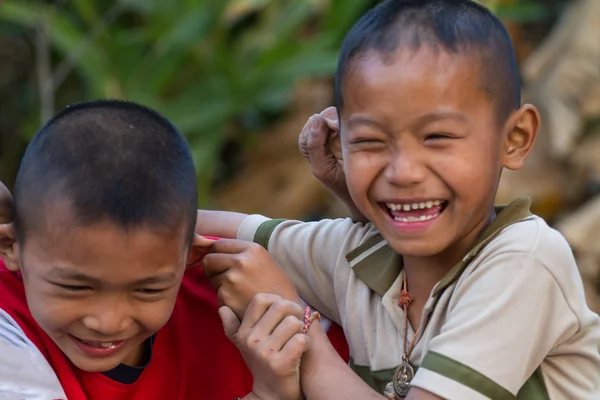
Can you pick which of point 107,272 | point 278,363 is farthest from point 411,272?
point 107,272

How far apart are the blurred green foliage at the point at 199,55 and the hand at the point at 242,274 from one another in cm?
329

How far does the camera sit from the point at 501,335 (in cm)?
171

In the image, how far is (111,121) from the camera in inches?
70.7

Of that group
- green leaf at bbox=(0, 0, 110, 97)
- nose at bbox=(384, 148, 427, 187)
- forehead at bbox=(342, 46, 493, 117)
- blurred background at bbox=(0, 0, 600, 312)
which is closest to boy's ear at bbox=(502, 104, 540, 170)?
forehead at bbox=(342, 46, 493, 117)

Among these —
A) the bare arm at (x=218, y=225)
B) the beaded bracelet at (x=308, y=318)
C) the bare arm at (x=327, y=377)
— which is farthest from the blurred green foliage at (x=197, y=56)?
the bare arm at (x=327, y=377)

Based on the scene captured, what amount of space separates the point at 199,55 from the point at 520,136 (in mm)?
4147

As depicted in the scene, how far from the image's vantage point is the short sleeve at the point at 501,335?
170 cm

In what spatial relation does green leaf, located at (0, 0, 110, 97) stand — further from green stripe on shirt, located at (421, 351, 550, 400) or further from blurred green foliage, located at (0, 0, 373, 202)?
green stripe on shirt, located at (421, 351, 550, 400)

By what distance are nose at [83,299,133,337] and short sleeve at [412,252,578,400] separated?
0.57 metres

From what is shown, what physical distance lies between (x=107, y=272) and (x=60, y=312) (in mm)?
127

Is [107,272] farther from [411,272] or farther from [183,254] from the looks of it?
[411,272]

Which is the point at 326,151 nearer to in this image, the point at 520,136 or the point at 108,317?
the point at 520,136

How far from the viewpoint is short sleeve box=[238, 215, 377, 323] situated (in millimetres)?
2170

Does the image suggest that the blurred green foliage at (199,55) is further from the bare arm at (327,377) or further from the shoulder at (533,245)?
the shoulder at (533,245)
